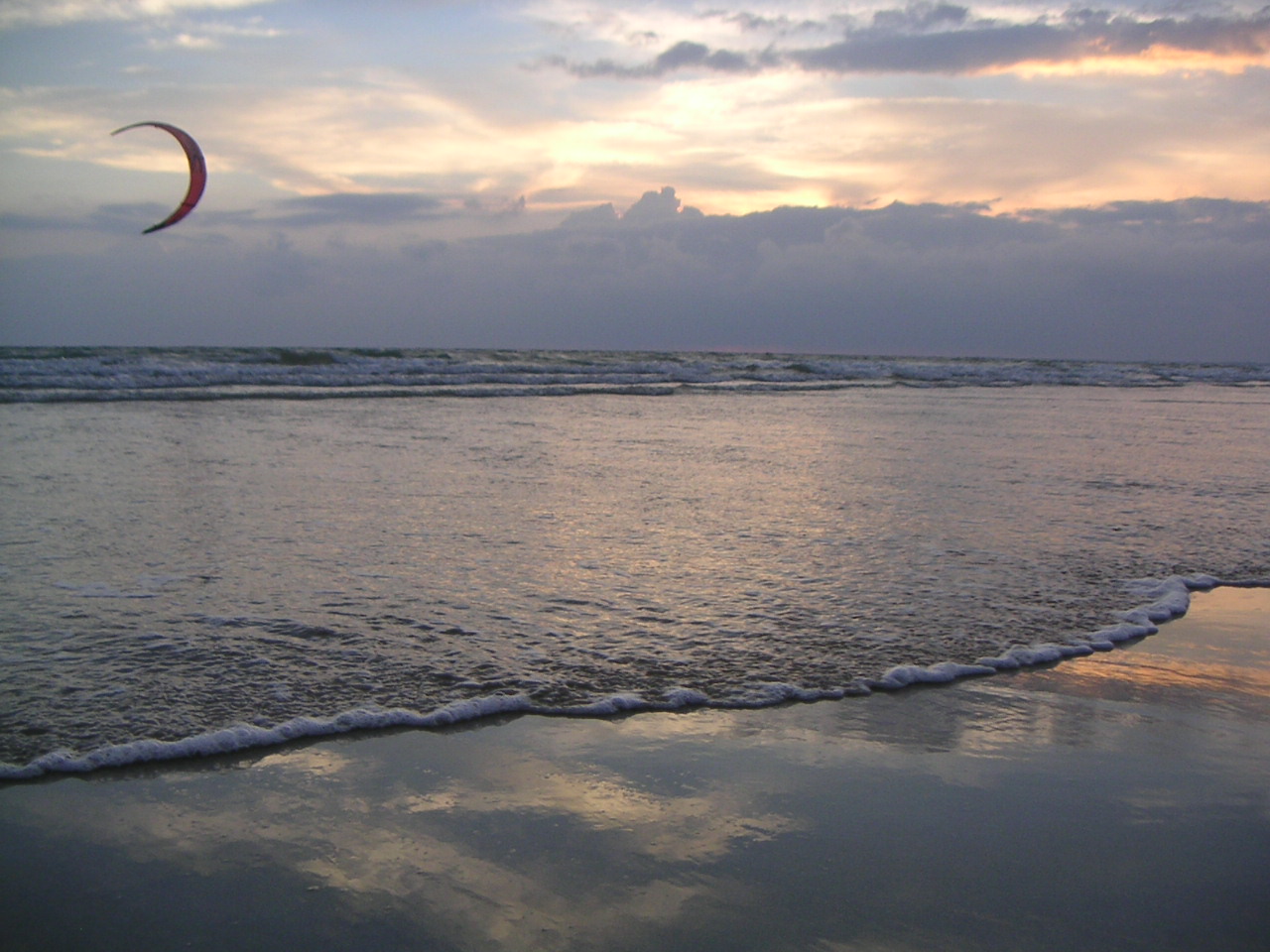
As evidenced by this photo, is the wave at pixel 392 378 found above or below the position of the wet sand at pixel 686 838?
above

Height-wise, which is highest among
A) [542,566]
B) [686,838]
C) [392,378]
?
[392,378]

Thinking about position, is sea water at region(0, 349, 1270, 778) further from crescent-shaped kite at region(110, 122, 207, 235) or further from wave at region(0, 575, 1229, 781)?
crescent-shaped kite at region(110, 122, 207, 235)

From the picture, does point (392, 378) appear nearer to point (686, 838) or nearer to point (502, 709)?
point (502, 709)

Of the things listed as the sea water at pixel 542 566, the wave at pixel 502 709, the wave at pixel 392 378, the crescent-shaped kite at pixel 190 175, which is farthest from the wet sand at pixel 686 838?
the wave at pixel 392 378

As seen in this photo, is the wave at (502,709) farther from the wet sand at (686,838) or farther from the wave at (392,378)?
the wave at (392,378)

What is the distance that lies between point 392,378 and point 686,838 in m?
26.5

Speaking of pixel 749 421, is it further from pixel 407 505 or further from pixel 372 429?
pixel 407 505

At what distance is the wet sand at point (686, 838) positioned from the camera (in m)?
2.34

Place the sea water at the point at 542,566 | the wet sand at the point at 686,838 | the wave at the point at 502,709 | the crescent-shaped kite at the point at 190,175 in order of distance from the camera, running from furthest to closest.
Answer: the crescent-shaped kite at the point at 190,175 → the sea water at the point at 542,566 → the wave at the point at 502,709 → the wet sand at the point at 686,838

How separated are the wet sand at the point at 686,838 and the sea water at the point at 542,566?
0.32 metres

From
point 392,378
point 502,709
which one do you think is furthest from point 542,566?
point 392,378

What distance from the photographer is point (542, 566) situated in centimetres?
569

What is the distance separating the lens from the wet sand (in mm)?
2342

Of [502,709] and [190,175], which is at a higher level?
[190,175]
